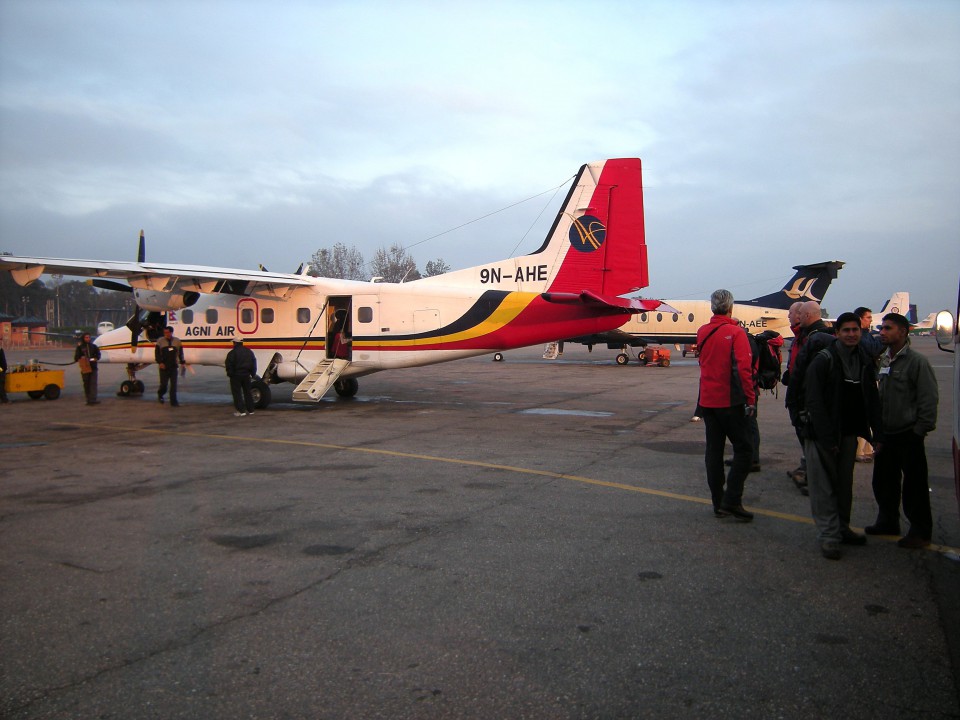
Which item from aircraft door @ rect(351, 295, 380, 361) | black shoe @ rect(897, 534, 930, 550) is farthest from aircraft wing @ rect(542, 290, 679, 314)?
black shoe @ rect(897, 534, 930, 550)

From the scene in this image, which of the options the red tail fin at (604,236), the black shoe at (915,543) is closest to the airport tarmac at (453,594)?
the black shoe at (915,543)

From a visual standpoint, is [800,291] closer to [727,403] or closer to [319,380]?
[319,380]

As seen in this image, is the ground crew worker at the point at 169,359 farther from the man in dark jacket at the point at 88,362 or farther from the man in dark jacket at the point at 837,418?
the man in dark jacket at the point at 837,418

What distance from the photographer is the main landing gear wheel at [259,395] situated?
15547 mm

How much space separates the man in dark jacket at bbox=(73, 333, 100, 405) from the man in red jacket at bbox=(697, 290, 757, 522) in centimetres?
1506

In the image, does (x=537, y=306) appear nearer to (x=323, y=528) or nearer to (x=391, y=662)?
(x=323, y=528)

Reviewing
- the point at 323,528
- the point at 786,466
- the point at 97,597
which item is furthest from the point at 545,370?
the point at 97,597

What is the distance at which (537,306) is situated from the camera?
1480cm

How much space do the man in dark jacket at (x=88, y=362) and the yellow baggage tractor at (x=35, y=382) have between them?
7.28ft

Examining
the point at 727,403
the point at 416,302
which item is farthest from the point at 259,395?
the point at 727,403

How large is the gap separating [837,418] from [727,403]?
3.26ft

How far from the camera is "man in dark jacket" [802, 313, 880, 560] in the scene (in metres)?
5.26

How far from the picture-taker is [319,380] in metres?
15.3

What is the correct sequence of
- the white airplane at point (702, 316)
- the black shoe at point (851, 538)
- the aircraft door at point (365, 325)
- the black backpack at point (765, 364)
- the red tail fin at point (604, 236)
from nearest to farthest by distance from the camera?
the black shoe at point (851, 538) < the black backpack at point (765, 364) < the aircraft door at point (365, 325) < the red tail fin at point (604, 236) < the white airplane at point (702, 316)
